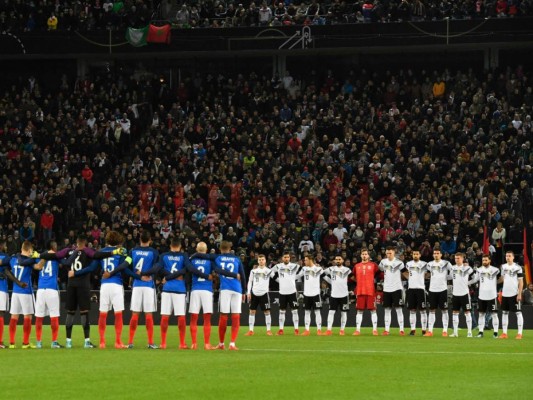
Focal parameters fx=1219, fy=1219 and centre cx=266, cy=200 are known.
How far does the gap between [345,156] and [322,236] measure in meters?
5.97

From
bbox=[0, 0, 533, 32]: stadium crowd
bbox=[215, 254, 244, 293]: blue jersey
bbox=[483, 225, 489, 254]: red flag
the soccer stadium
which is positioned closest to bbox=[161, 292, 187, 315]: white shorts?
the soccer stadium

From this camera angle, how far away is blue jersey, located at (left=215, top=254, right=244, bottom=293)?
84.4 ft

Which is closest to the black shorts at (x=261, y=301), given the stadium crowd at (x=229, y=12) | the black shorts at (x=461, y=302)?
the black shorts at (x=461, y=302)

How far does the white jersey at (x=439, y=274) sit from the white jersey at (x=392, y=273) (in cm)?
90

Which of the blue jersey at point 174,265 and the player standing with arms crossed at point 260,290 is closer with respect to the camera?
the blue jersey at point 174,265

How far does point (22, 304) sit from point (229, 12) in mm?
31893

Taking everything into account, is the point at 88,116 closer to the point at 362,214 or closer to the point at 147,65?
the point at 147,65

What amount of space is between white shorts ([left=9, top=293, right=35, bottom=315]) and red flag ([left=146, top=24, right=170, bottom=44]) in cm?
2957

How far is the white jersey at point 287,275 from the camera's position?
3538 cm

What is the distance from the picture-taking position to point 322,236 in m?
43.1

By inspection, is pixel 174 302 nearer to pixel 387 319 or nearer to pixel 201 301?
pixel 201 301

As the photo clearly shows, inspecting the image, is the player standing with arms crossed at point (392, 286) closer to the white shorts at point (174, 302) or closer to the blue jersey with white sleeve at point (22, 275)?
the white shorts at point (174, 302)

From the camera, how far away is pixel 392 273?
34312mm

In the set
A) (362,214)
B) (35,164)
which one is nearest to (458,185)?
(362,214)
